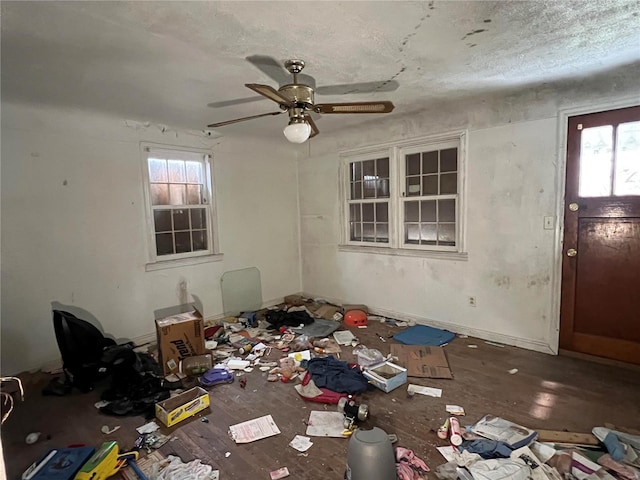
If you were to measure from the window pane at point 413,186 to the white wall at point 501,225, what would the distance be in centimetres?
50

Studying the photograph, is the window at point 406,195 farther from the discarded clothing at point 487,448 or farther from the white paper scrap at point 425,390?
the discarded clothing at point 487,448

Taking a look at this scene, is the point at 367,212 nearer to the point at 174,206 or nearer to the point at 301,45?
the point at 174,206

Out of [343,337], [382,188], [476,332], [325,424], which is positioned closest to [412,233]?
[382,188]

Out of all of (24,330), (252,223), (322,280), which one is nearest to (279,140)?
(252,223)

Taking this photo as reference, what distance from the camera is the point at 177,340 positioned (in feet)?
10.8

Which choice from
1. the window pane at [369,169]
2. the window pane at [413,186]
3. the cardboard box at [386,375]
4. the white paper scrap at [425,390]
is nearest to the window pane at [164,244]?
the window pane at [369,169]

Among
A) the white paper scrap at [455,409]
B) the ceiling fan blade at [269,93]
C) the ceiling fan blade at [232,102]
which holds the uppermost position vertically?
the ceiling fan blade at [232,102]

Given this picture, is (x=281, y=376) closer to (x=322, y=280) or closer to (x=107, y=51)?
(x=322, y=280)

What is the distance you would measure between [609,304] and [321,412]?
269 cm

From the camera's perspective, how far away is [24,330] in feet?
10.7

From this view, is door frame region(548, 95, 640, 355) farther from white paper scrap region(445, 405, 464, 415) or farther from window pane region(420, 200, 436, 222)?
white paper scrap region(445, 405, 464, 415)

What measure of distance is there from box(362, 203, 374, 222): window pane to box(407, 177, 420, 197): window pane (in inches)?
22.5

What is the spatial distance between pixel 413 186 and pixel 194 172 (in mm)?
2714

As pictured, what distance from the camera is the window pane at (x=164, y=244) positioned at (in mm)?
4102
